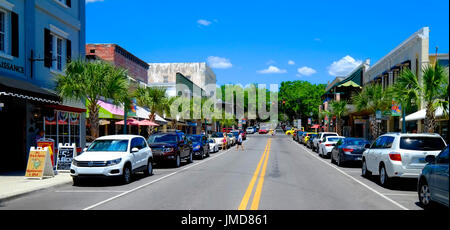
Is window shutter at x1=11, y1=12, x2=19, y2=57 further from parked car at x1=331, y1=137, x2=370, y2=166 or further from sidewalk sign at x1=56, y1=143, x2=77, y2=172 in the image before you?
parked car at x1=331, y1=137, x2=370, y2=166

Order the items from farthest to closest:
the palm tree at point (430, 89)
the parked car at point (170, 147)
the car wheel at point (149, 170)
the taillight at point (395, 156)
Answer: the parked car at point (170, 147)
the palm tree at point (430, 89)
the car wheel at point (149, 170)
the taillight at point (395, 156)

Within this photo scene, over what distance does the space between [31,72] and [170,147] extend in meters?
7.04

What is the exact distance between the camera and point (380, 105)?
1160 inches

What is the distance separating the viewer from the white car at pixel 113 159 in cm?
1268

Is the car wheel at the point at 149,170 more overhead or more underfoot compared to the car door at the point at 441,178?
more underfoot

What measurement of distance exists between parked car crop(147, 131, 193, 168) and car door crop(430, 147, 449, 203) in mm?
12711

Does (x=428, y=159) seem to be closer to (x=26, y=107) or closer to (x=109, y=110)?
(x=26, y=107)

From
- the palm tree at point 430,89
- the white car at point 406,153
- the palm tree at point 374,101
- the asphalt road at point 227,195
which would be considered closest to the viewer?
the asphalt road at point 227,195

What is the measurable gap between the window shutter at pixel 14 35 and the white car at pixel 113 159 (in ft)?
19.0

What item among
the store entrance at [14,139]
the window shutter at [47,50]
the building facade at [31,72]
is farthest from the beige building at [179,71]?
the store entrance at [14,139]

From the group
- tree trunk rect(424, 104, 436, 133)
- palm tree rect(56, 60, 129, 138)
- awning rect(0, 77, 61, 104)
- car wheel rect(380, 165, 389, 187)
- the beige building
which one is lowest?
car wheel rect(380, 165, 389, 187)

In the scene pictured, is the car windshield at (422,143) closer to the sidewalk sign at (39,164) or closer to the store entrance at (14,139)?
the sidewalk sign at (39,164)

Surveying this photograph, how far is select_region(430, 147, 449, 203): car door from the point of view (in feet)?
24.9

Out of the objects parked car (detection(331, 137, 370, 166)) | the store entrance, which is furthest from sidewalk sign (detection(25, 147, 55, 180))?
parked car (detection(331, 137, 370, 166))
